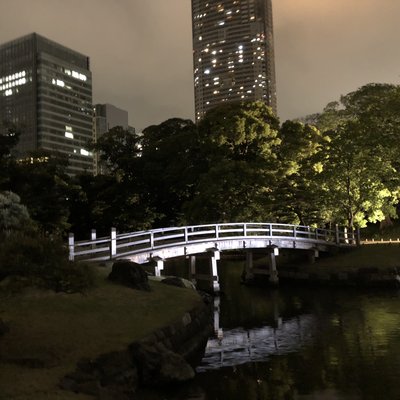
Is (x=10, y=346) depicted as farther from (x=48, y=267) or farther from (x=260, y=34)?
(x=260, y=34)

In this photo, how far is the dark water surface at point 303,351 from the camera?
11.2 m

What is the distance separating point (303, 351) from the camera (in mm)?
14742

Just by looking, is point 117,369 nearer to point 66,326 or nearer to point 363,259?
point 66,326

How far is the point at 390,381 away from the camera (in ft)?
37.8

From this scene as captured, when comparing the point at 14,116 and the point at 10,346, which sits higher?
the point at 14,116

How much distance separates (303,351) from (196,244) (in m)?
12.6

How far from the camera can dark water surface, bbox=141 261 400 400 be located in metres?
11.2

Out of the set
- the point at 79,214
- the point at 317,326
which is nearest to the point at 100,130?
the point at 79,214

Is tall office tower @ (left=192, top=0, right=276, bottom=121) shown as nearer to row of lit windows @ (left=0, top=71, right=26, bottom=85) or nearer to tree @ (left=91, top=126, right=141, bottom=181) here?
row of lit windows @ (left=0, top=71, right=26, bottom=85)

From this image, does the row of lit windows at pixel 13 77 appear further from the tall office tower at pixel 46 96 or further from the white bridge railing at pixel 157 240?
the white bridge railing at pixel 157 240

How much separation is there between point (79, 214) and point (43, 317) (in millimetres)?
33074

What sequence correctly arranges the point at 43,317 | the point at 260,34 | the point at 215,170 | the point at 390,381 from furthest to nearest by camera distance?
the point at 260,34, the point at 215,170, the point at 43,317, the point at 390,381

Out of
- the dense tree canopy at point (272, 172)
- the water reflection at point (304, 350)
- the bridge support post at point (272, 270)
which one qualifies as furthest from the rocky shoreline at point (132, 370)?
the dense tree canopy at point (272, 172)

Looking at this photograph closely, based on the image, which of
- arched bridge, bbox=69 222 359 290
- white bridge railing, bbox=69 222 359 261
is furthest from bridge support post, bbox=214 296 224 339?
white bridge railing, bbox=69 222 359 261
